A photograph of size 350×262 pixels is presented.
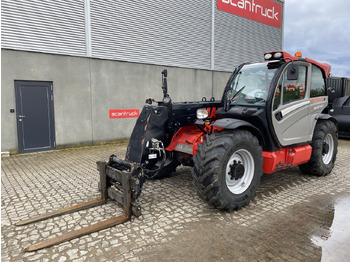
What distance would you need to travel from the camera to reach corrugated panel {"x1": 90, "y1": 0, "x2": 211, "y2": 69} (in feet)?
31.8

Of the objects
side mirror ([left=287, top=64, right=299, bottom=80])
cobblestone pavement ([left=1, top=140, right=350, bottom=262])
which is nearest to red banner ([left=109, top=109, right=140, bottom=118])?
cobblestone pavement ([left=1, top=140, right=350, bottom=262])

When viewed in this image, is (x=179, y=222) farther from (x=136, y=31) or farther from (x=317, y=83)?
(x=136, y=31)

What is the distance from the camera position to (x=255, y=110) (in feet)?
14.3

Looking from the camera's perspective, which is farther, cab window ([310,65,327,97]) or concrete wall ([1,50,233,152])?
concrete wall ([1,50,233,152])

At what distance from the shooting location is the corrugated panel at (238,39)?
13.1 meters

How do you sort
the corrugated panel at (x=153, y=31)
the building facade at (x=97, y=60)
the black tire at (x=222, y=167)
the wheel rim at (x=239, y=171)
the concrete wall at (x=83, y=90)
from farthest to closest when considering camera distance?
1. the corrugated panel at (x=153, y=31)
2. the building facade at (x=97, y=60)
3. the concrete wall at (x=83, y=90)
4. the wheel rim at (x=239, y=171)
5. the black tire at (x=222, y=167)

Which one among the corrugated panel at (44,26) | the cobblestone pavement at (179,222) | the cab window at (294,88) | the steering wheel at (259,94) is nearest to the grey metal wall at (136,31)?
the corrugated panel at (44,26)

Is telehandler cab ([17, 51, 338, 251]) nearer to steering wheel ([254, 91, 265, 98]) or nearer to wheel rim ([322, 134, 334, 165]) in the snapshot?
steering wheel ([254, 91, 265, 98])

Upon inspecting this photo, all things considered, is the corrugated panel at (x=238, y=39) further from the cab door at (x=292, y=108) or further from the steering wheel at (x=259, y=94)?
the steering wheel at (x=259, y=94)

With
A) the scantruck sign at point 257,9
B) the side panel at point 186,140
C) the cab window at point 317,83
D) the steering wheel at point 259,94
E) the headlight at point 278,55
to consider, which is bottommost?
the side panel at point 186,140

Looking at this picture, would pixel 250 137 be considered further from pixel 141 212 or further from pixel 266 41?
pixel 266 41

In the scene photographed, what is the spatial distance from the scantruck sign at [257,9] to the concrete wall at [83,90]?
4.51 m

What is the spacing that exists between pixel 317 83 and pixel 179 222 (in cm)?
398

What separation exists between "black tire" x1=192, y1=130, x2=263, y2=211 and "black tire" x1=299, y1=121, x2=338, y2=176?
2.06m
